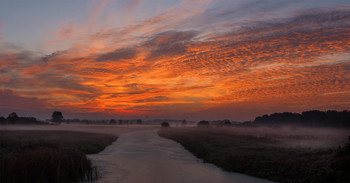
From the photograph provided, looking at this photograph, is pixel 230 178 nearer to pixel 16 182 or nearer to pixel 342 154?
pixel 342 154

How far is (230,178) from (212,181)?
2.34m


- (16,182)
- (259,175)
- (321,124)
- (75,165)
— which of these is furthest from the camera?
(321,124)

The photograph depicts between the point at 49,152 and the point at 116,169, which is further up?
the point at 49,152

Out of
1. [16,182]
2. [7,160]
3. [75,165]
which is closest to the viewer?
[16,182]

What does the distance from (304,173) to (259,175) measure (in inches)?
187

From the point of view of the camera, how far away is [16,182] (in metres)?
19.8

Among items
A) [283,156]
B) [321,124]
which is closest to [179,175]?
[283,156]

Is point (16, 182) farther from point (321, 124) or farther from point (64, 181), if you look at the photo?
point (321, 124)

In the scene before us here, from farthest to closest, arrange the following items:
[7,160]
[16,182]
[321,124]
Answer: [321,124] < [7,160] < [16,182]

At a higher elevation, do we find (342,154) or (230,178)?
(342,154)

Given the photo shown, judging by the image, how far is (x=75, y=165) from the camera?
79.8ft

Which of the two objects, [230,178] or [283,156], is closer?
[230,178]

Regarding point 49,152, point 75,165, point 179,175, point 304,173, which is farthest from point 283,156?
point 49,152

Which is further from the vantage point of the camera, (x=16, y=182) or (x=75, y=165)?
(x=75, y=165)
